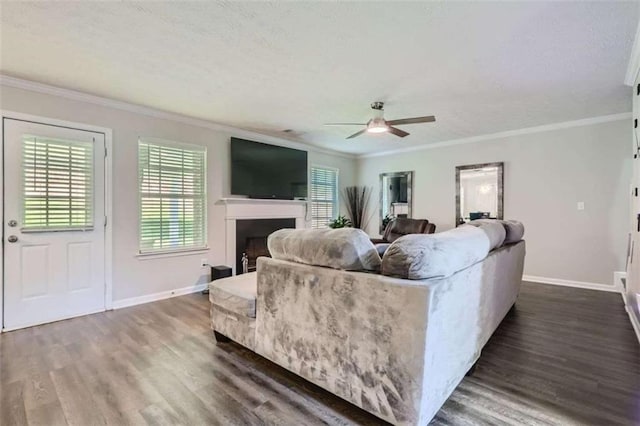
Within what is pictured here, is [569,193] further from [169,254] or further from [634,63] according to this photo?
[169,254]

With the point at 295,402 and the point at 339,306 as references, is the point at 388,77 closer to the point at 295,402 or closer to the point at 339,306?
the point at 339,306

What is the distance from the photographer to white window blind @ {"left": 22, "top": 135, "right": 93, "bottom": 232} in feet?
10.1

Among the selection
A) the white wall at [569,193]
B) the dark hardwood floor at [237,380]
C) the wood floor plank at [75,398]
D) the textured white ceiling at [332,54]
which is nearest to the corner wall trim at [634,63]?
the textured white ceiling at [332,54]

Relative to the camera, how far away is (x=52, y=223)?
3.21 metres

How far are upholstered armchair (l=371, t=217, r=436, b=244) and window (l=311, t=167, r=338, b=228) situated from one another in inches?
50.8

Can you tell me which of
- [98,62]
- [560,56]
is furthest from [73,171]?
[560,56]

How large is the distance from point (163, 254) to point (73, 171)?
4.48 ft

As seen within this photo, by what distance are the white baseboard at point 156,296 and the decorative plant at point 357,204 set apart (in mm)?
3629

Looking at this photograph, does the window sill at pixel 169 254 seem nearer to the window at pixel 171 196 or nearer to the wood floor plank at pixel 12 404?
the window at pixel 171 196

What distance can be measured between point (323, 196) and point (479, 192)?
294cm

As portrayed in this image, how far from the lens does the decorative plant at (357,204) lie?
275 inches

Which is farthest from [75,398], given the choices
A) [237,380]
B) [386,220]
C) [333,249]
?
[386,220]

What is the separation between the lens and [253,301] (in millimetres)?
2254

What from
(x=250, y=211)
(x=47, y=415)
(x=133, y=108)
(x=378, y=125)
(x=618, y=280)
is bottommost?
(x=47, y=415)
